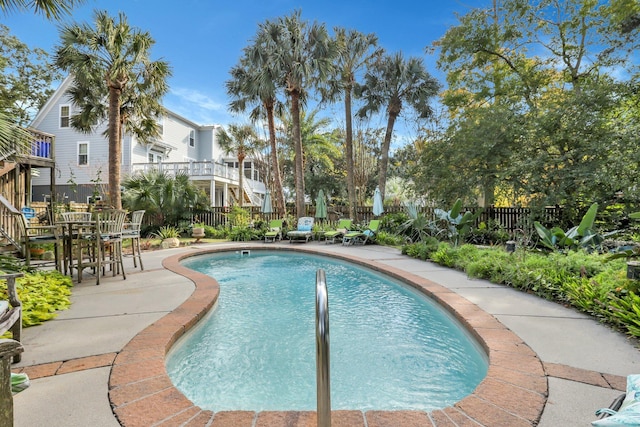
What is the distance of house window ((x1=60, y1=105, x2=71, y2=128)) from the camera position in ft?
62.9

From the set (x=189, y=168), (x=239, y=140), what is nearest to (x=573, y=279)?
(x=189, y=168)

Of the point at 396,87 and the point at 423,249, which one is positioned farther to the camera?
the point at 396,87

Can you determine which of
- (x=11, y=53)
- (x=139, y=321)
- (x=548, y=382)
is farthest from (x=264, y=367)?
(x=11, y=53)

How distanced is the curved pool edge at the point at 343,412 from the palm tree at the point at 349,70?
12.5 metres

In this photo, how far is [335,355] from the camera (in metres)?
3.25

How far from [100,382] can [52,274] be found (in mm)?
3839

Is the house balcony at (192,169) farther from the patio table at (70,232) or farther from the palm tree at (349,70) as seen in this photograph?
the patio table at (70,232)

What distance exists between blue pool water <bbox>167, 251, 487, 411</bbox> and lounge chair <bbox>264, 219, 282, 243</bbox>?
7.15 metres

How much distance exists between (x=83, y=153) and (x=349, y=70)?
16.2 metres

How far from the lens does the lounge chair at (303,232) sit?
1264 centimetres

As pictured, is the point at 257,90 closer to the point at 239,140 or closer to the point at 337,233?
the point at 337,233

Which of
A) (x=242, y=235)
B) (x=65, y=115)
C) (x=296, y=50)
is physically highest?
(x=296, y=50)

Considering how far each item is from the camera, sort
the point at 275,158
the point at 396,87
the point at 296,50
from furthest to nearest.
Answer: the point at 396,87, the point at 275,158, the point at 296,50

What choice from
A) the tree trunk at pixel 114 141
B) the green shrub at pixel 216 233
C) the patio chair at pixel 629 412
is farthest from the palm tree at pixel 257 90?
the patio chair at pixel 629 412
